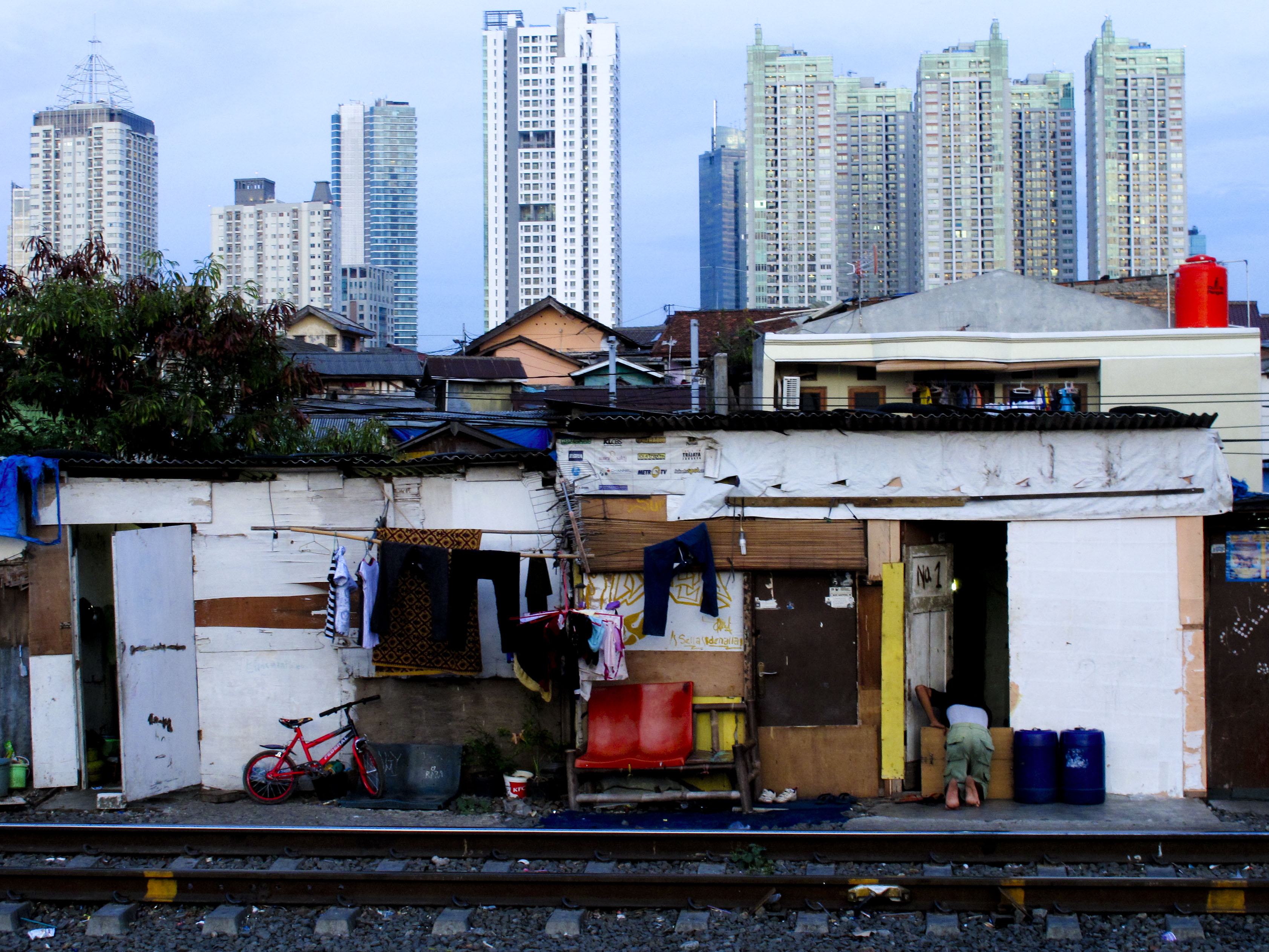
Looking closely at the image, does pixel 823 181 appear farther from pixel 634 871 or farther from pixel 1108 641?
pixel 634 871

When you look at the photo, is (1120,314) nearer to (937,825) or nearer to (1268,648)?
(1268,648)

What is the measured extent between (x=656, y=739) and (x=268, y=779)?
3.79 m

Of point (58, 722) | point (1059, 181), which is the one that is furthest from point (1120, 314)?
point (1059, 181)

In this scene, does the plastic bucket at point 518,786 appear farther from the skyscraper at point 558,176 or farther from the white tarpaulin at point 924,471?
the skyscraper at point 558,176

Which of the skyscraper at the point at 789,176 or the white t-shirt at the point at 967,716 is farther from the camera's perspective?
the skyscraper at the point at 789,176

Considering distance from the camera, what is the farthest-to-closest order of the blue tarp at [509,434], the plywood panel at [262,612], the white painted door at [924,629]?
the blue tarp at [509,434], the plywood panel at [262,612], the white painted door at [924,629]

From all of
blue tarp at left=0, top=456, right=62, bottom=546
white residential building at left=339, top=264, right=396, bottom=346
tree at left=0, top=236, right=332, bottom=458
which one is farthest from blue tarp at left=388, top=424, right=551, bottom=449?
white residential building at left=339, top=264, right=396, bottom=346

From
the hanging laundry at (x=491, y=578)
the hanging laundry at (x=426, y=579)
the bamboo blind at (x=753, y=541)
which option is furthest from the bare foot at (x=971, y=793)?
the hanging laundry at (x=426, y=579)

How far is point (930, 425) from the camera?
33.4ft

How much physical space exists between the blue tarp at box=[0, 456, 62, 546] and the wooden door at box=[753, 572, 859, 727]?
7.14 meters

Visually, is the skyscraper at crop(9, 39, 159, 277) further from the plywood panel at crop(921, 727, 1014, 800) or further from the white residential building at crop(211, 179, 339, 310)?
the plywood panel at crop(921, 727, 1014, 800)

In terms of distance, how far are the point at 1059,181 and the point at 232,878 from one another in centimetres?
14504

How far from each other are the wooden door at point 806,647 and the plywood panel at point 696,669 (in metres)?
0.26

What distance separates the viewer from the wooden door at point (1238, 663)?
32.9 ft
